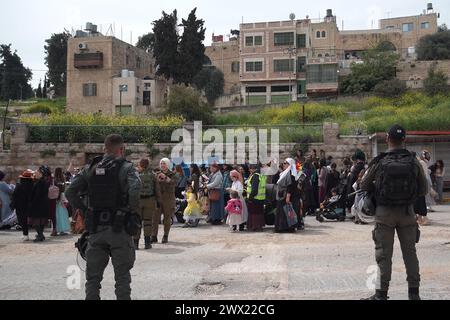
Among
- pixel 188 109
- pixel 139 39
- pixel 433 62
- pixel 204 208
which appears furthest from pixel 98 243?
pixel 139 39

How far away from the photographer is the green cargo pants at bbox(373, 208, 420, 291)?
231 inches

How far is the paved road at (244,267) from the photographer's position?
22.4 ft

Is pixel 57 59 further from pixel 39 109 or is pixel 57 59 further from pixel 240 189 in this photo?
pixel 240 189

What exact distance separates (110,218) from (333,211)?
10192 mm

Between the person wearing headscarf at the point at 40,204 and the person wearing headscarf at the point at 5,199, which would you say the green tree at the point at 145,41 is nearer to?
the person wearing headscarf at the point at 5,199

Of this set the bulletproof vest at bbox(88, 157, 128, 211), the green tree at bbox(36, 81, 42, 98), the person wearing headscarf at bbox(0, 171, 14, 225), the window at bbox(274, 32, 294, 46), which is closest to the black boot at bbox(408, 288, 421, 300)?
the bulletproof vest at bbox(88, 157, 128, 211)

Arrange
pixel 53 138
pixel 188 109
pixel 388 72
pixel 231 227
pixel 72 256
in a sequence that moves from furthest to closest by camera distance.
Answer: pixel 388 72, pixel 188 109, pixel 53 138, pixel 231 227, pixel 72 256

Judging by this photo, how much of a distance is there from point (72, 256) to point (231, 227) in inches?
188

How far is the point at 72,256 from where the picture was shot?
10.0 m

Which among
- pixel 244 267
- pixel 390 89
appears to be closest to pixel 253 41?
pixel 390 89

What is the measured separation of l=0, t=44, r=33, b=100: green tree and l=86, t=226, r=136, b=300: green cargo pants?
78055 mm

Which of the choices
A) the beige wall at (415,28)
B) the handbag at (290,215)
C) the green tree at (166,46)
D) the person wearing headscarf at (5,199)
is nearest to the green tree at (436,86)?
the green tree at (166,46)

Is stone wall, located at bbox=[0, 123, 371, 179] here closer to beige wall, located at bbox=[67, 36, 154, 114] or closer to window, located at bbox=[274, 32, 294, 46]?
beige wall, located at bbox=[67, 36, 154, 114]
